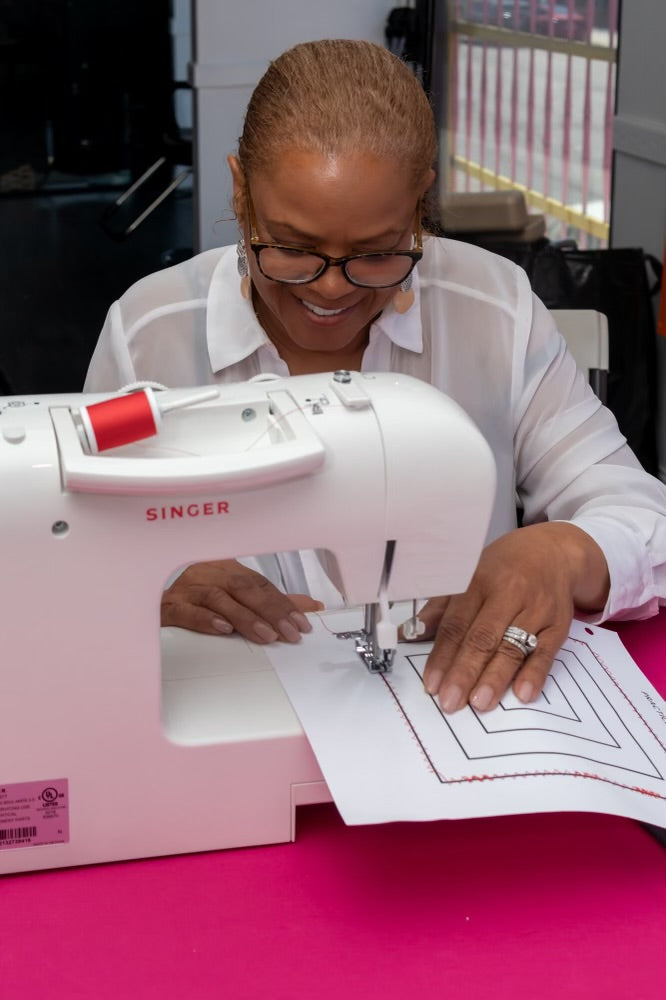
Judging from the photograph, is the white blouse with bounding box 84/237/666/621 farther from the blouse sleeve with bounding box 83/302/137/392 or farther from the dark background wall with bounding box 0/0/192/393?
the dark background wall with bounding box 0/0/192/393

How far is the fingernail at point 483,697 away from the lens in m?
1.00

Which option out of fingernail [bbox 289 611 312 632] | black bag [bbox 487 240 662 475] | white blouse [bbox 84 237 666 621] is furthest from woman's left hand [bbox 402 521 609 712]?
black bag [bbox 487 240 662 475]

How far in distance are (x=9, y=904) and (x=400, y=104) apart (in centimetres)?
84

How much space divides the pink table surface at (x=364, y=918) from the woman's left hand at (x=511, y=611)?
11 centimetres

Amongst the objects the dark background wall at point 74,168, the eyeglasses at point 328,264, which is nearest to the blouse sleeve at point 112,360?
the eyeglasses at point 328,264

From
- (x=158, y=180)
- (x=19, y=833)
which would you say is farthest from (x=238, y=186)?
(x=158, y=180)

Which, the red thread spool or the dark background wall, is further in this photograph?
the dark background wall

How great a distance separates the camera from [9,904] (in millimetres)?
906

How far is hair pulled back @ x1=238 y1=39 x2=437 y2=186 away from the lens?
3.92 feet

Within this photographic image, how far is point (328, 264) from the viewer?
121 centimetres

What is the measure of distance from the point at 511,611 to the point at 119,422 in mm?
419

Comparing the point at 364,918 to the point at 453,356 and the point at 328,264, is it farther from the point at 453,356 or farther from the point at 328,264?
the point at 453,356

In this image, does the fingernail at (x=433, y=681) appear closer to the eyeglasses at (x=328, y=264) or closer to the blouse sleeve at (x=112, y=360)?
the eyeglasses at (x=328, y=264)

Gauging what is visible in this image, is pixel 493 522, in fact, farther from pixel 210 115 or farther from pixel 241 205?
pixel 210 115
